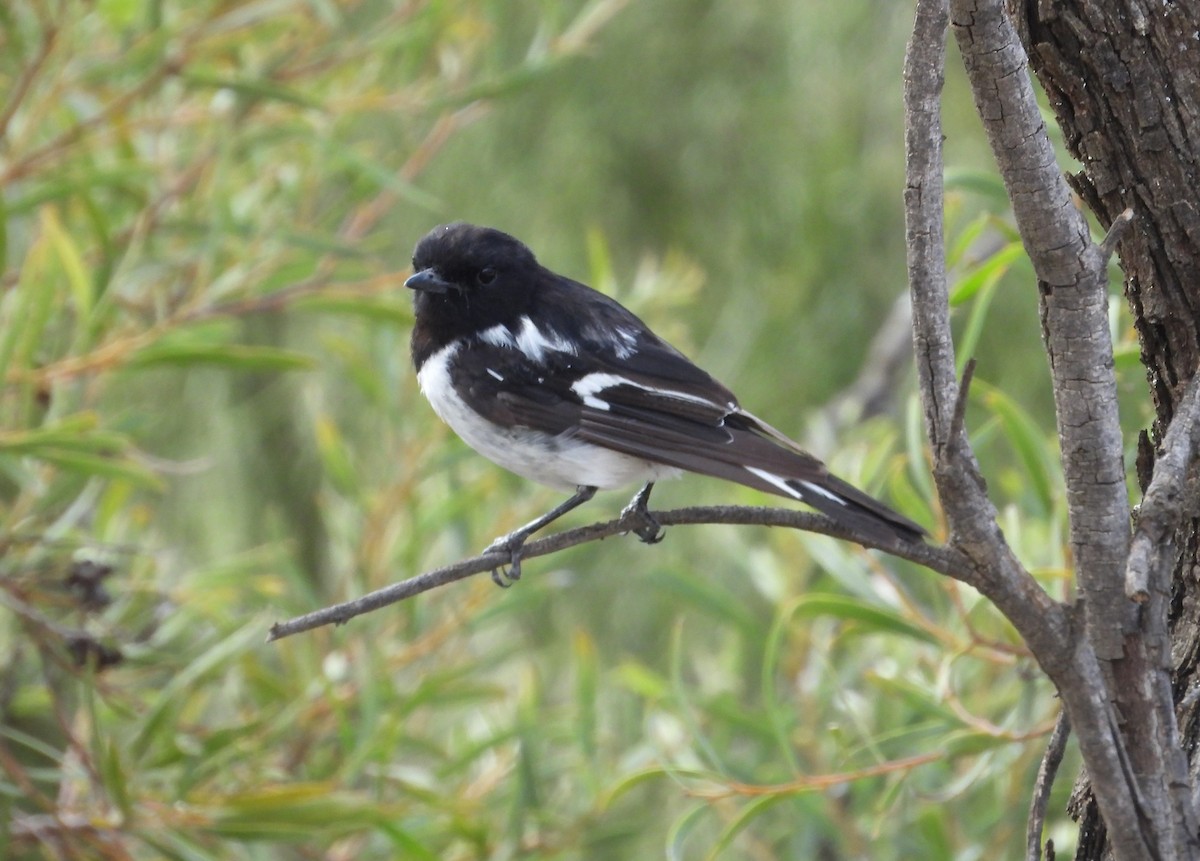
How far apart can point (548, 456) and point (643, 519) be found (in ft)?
1.80

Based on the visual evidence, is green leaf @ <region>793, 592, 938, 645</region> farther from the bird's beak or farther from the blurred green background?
the bird's beak

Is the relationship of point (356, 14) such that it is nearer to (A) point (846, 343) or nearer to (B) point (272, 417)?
(B) point (272, 417)

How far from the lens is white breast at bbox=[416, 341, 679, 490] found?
1979 millimetres

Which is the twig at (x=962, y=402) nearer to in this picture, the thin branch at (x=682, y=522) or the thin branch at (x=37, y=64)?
the thin branch at (x=682, y=522)

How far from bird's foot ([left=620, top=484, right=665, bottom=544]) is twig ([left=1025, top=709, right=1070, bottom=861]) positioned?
1.38 ft

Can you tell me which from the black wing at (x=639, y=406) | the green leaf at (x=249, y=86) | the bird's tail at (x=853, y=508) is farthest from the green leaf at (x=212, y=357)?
the bird's tail at (x=853, y=508)

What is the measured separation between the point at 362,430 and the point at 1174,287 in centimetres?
324

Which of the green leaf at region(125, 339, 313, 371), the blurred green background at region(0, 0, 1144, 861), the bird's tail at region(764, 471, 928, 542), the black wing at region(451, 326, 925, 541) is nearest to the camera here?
the bird's tail at region(764, 471, 928, 542)

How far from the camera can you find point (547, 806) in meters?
2.85

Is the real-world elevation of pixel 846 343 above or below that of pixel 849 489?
above

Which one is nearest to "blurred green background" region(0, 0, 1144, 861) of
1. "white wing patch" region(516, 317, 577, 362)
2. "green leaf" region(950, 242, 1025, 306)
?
"green leaf" region(950, 242, 1025, 306)

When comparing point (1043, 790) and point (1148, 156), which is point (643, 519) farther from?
point (1148, 156)

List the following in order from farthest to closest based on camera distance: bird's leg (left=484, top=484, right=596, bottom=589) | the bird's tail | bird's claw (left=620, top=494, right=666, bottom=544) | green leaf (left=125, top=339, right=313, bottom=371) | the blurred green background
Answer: green leaf (left=125, top=339, right=313, bottom=371) < the blurred green background < bird's leg (left=484, top=484, right=596, bottom=589) < bird's claw (left=620, top=494, right=666, bottom=544) < the bird's tail

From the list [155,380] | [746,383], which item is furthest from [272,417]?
[746,383]
